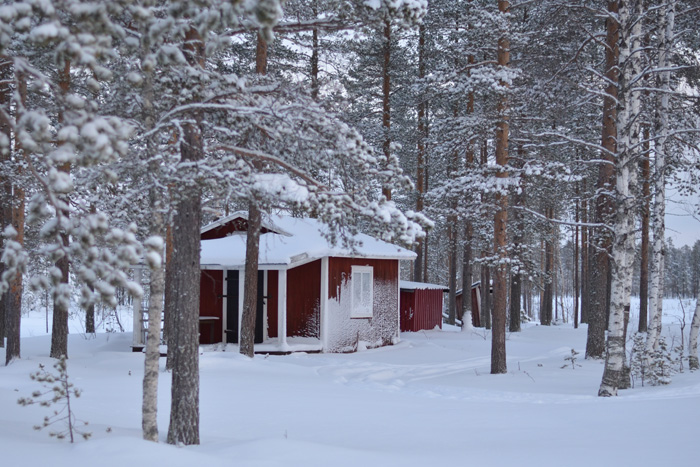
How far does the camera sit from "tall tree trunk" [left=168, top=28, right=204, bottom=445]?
21.0ft

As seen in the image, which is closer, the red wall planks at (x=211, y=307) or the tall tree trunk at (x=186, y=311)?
the tall tree trunk at (x=186, y=311)

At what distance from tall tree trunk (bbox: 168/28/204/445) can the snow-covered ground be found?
0.92 feet

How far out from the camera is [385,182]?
6.68 meters

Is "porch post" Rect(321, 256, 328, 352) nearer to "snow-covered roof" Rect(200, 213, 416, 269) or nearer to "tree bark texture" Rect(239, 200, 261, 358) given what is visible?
"snow-covered roof" Rect(200, 213, 416, 269)

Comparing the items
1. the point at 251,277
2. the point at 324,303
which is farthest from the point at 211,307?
the point at 251,277

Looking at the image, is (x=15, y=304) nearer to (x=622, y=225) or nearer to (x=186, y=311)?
(x=186, y=311)

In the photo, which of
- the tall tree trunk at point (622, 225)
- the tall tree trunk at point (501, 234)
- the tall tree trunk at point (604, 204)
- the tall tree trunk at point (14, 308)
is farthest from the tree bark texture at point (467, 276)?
the tall tree trunk at point (14, 308)

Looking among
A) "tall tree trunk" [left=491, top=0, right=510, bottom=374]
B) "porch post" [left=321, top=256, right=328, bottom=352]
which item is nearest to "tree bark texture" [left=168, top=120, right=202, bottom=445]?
"tall tree trunk" [left=491, top=0, right=510, bottom=374]

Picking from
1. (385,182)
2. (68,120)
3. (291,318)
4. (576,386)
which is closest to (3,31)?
(68,120)

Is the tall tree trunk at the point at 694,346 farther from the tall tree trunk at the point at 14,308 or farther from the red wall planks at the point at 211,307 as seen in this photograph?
the tall tree trunk at the point at 14,308

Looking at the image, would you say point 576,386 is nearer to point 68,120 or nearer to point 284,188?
point 284,188

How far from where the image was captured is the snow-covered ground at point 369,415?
18.7 ft

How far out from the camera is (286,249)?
17328 millimetres

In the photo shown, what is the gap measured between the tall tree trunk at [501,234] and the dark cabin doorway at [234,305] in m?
7.44
